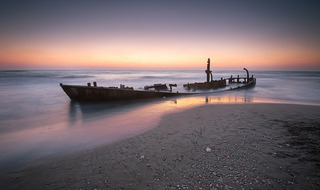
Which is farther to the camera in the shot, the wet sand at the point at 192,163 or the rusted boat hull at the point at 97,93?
the rusted boat hull at the point at 97,93

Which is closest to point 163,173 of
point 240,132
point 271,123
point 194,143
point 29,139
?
point 194,143

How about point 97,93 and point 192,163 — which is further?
point 97,93

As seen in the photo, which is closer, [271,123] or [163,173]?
[163,173]

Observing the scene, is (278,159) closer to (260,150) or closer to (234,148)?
(260,150)

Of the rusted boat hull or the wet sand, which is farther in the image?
the rusted boat hull

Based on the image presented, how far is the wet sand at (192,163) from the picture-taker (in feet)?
12.0

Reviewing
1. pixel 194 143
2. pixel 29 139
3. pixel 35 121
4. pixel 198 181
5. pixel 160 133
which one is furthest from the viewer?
Result: pixel 35 121

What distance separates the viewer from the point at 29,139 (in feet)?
23.9

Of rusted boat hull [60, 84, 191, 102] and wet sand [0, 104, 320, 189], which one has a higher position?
rusted boat hull [60, 84, 191, 102]

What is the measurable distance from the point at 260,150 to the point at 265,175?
129 cm

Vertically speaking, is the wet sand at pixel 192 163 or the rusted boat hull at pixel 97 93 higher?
the rusted boat hull at pixel 97 93

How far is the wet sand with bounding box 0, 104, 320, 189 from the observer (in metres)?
3.64

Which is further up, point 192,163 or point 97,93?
point 97,93

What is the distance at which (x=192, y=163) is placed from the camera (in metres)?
4.35
